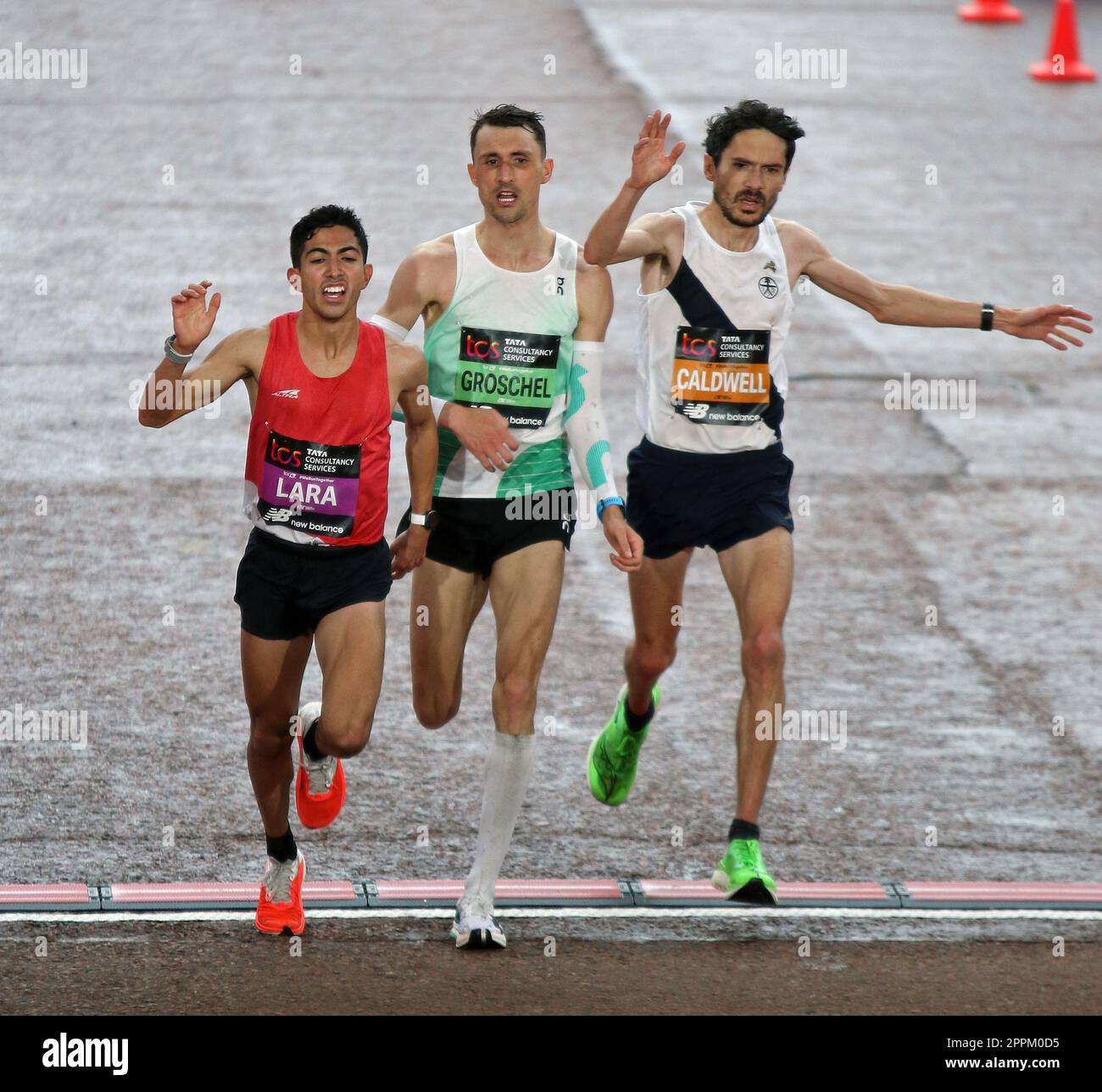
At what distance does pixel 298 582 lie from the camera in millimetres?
6586

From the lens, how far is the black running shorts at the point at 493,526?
7066mm

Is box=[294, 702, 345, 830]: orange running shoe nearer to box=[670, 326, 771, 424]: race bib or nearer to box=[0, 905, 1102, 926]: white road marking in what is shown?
box=[0, 905, 1102, 926]: white road marking

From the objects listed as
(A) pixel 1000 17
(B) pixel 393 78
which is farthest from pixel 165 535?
(A) pixel 1000 17

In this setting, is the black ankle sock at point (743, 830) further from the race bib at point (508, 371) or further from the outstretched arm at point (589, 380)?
the race bib at point (508, 371)

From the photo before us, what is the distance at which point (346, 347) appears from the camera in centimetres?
660

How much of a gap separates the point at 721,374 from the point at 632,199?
1.04 m

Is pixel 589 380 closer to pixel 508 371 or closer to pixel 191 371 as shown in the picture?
pixel 508 371

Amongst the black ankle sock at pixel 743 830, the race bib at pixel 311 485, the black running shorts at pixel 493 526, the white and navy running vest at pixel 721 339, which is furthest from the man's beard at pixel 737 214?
the black ankle sock at pixel 743 830

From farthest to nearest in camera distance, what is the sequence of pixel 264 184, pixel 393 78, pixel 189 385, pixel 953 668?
pixel 393 78
pixel 264 184
pixel 953 668
pixel 189 385

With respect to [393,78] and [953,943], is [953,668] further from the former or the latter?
[393,78]

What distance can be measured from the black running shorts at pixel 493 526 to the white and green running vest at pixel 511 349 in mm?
45

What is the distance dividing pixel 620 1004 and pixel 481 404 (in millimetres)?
2224
